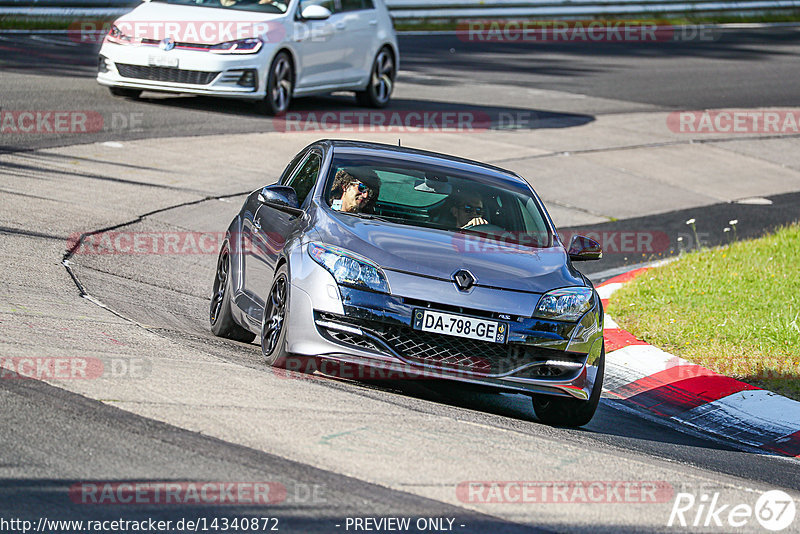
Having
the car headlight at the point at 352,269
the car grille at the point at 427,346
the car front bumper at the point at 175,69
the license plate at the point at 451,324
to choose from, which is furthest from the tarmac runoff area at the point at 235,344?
the car front bumper at the point at 175,69

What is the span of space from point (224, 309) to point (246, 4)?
29.9 feet

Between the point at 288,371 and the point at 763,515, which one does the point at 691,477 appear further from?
the point at 288,371

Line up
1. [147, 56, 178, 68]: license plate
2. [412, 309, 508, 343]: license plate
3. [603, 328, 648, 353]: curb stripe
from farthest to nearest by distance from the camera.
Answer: [147, 56, 178, 68]: license plate < [603, 328, 648, 353]: curb stripe < [412, 309, 508, 343]: license plate

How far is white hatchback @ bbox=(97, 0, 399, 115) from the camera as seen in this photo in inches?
608

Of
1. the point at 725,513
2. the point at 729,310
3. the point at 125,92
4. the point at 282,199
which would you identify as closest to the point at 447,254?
the point at 282,199

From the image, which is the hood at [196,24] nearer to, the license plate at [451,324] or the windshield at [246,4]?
the windshield at [246,4]

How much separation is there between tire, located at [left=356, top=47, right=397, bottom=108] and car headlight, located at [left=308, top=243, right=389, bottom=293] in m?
12.1

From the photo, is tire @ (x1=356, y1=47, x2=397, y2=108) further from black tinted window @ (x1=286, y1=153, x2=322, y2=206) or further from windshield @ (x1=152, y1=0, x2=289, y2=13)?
black tinted window @ (x1=286, y1=153, x2=322, y2=206)

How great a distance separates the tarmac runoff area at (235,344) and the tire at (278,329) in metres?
0.15

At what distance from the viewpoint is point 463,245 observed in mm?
7117

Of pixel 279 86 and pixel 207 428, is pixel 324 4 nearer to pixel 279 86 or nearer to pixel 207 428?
pixel 279 86

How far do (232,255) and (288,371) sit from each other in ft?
5.54

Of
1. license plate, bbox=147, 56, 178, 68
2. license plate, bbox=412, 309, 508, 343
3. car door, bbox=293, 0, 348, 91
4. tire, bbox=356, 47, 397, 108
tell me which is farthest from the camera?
tire, bbox=356, 47, 397, 108

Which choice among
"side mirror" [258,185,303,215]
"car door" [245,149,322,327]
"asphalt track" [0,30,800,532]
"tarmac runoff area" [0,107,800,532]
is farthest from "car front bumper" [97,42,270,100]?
"side mirror" [258,185,303,215]
